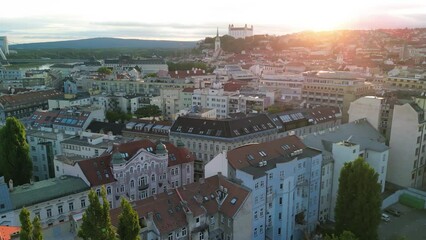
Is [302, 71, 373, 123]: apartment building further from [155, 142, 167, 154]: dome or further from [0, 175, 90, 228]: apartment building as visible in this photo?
[0, 175, 90, 228]: apartment building

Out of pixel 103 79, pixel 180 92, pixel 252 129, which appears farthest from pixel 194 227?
pixel 103 79

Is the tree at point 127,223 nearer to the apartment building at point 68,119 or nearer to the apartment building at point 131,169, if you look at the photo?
the apartment building at point 131,169

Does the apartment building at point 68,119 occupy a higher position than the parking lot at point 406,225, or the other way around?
the apartment building at point 68,119

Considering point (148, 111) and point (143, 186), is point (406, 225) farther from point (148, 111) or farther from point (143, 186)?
point (148, 111)

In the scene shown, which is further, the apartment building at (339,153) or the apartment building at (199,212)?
the apartment building at (339,153)

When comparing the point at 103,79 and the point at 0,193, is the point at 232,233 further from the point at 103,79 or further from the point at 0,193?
the point at 103,79

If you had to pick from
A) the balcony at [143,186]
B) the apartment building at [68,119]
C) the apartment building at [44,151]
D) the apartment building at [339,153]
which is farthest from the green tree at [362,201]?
the apartment building at [68,119]
